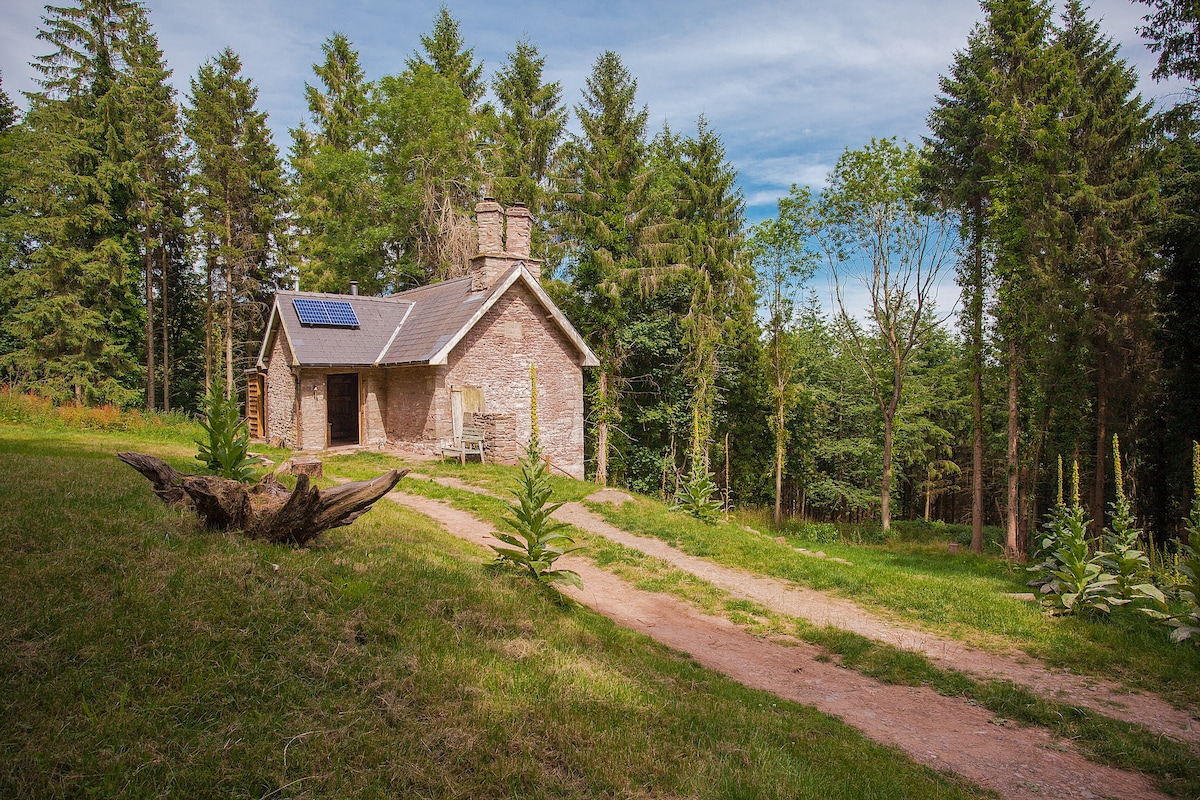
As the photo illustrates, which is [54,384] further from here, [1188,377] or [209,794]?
[1188,377]

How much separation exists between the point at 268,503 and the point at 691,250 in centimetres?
2056

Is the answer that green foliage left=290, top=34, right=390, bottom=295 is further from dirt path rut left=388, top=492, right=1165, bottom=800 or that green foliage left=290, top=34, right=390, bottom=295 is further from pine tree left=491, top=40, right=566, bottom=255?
dirt path rut left=388, top=492, right=1165, bottom=800

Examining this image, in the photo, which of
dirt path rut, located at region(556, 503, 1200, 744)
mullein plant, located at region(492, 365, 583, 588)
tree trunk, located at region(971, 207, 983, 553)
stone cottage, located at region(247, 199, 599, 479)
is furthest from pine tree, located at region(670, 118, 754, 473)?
mullein plant, located at region(492, 365, 583, 588)

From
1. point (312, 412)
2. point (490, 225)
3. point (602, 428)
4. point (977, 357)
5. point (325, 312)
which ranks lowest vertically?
point (602, 428)

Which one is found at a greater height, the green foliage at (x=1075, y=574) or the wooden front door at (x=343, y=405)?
the wooden front door at (x=343, y=405)

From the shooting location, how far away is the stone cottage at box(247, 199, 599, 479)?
18.4 metres

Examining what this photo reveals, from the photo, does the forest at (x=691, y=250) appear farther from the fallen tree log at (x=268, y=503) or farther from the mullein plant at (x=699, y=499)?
the fallen tree log at (x=268, y=503)

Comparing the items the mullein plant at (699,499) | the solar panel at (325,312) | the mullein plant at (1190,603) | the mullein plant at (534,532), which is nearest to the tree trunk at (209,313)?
the solar panel at (325,312)

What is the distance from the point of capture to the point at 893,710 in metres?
5.62

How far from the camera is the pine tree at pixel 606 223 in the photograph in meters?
24.5

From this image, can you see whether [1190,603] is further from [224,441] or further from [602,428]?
[602,428]

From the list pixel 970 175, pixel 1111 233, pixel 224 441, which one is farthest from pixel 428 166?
pixel 1111 233

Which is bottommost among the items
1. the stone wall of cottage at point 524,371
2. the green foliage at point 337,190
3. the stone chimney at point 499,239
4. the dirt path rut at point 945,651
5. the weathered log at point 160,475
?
the dirt path rut at point 945,651

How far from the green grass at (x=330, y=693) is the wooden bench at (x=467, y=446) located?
37.4 ft
